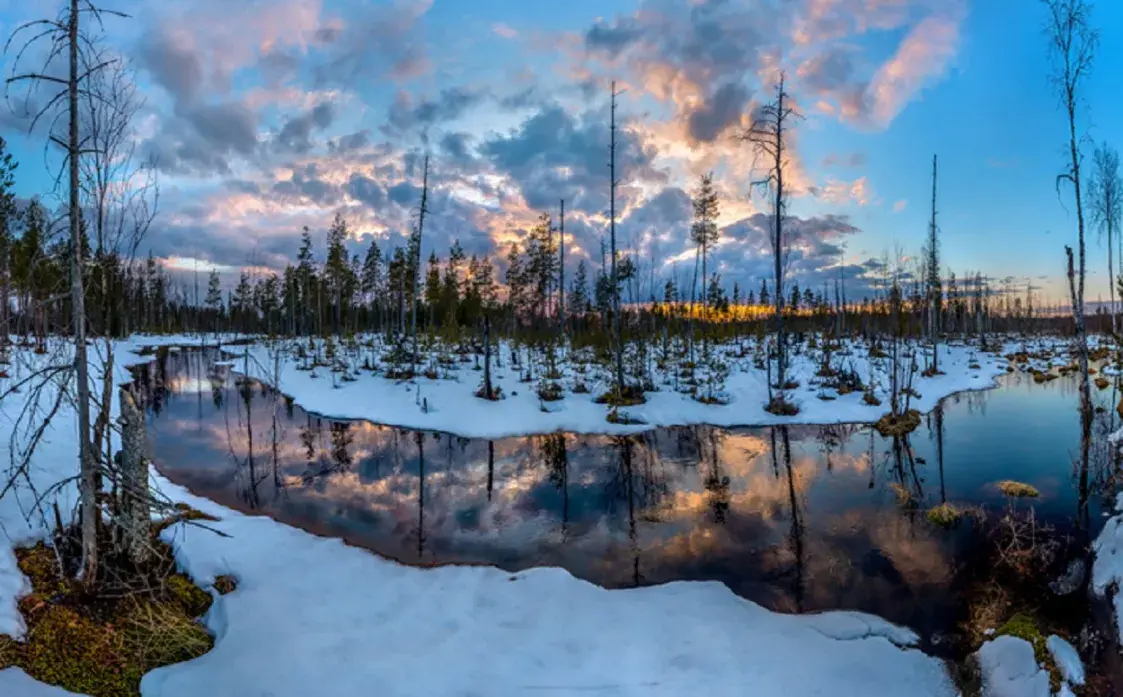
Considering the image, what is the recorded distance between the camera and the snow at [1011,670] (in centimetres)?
479

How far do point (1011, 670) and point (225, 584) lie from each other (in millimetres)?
8888

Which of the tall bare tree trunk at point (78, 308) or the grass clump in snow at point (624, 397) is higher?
the tall bare tree trunk at point (78, 308)

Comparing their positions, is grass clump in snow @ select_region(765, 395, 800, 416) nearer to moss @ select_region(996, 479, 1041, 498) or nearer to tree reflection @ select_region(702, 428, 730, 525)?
tree reflection @ select_region(702, 428, 730, 525)

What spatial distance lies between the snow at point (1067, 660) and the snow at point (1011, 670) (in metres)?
0.25

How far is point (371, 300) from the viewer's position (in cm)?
8219

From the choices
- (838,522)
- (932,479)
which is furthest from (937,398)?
(838,522)

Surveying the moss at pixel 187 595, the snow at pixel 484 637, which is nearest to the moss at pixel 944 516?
the snow at pixel 484 637

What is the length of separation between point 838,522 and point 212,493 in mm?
13268

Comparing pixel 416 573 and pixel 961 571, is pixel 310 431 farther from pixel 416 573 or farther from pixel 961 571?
pixel 961 571

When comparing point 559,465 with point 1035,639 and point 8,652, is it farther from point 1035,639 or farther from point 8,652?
point 8,652

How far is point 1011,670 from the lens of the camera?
16.7ft

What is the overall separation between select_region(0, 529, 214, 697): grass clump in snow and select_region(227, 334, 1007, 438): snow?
463 inches

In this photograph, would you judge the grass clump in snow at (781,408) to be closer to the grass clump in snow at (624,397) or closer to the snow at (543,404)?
the snow at (543,404)

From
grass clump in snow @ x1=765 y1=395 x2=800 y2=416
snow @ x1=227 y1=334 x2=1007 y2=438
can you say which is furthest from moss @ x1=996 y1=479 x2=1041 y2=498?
grass clump in snow @ x1=765 y1=395 x2=800 y2=416
